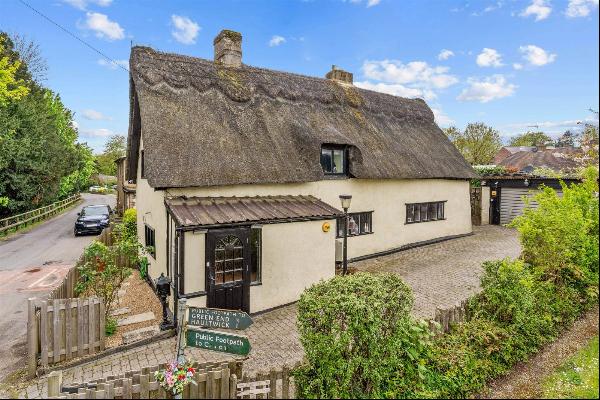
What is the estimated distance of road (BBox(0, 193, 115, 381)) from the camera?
25.7 ft

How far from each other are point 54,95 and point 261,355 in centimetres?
4829

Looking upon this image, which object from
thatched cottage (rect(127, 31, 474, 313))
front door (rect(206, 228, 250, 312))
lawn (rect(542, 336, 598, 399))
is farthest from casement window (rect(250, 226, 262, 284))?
lawn (rect(542, 336, 598, 399))

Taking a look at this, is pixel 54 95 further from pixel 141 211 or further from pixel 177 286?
pixel 177 286

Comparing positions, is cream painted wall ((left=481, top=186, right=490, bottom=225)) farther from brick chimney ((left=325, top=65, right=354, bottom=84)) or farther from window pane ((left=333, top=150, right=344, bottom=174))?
window pane ((left=333, top=150, right=344, bottom=174))

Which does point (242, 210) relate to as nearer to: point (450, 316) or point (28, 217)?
point (450, 316)

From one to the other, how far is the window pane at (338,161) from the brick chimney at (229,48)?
17.7ft

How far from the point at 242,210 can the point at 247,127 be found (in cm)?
356

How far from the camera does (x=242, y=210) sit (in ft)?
30.2

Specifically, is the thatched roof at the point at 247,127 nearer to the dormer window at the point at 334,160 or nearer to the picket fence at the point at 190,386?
the dormer window at the point at 334,160

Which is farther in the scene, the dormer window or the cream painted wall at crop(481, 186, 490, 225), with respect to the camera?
the cream painted wall at crop(481, 186, 490, 225)

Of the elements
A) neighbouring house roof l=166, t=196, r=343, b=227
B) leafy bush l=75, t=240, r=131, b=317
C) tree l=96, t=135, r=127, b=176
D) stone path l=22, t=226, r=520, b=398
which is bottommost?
stone path l=22, t=226, r=520, b=398

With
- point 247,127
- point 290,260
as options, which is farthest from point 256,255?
point 247,127

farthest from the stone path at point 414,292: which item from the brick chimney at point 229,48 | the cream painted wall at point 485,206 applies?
the brick chimney at point 229,48

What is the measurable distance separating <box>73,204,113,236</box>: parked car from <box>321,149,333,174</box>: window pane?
1641 centimetres
